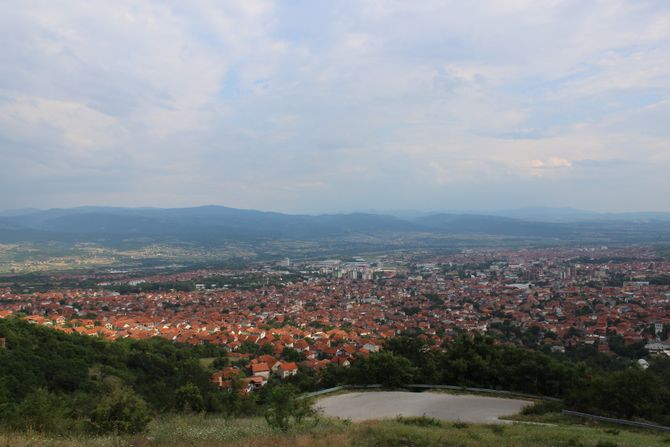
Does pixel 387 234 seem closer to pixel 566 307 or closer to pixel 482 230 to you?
pixel 482 230

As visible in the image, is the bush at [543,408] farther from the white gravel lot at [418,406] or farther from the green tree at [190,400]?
the green tree at [190,400]

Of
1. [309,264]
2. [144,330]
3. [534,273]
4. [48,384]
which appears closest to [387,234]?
[309,264]

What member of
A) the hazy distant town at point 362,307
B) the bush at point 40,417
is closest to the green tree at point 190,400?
the bush at point 40,417

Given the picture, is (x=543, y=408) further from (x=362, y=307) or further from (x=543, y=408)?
(x=362, y=307)

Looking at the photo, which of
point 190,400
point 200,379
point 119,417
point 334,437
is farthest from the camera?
point 200,379

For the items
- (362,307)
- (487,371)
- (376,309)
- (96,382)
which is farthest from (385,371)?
(362,307)

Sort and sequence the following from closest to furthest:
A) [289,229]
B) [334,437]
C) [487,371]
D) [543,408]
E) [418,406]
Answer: [334,437] < [543,408] < [418,406] < [487,371] < [289,229]
